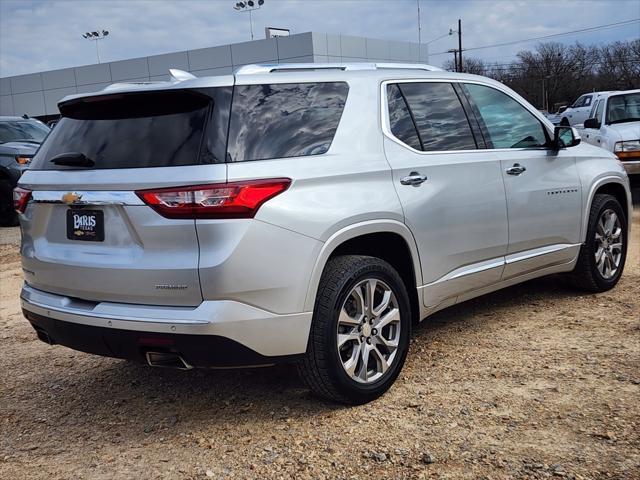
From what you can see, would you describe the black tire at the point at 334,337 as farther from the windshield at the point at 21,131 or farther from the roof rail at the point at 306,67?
the windshield at the point at 21,131

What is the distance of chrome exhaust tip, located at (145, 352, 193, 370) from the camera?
3230mm

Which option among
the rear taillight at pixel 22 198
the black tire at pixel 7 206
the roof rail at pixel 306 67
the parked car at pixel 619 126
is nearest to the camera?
the roof rail at pixel 306 67

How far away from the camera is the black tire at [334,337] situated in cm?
344

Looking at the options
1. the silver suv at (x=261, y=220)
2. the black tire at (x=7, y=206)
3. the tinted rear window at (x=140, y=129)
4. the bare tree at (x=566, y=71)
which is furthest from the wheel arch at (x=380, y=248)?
the bare tree at (x=566, y=71)

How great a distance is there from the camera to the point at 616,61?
8144 cm

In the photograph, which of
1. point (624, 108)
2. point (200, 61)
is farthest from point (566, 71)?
point (624, 108)

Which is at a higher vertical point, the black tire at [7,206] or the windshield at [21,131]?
the windshield at [21,131]

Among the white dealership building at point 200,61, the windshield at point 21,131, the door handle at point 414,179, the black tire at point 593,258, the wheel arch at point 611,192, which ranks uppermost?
the white dealership building at point 200,61

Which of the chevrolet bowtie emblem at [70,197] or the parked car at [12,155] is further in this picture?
the parked car at [12,155]

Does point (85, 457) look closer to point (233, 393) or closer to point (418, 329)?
point (233, 393)

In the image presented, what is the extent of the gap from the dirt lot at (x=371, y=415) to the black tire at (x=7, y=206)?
7255 mm

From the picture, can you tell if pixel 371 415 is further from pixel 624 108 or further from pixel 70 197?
pixel 624 108

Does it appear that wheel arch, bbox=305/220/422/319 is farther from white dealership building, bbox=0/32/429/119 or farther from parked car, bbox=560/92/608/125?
white dealership building, bbox=0/32/429/119

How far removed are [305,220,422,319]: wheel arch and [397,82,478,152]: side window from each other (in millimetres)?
644
